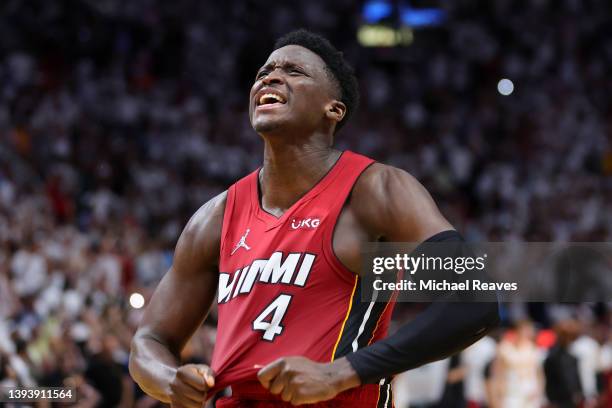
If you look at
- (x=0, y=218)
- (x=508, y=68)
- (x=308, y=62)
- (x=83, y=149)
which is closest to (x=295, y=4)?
(x=508, y=68)

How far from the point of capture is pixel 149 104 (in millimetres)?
18328

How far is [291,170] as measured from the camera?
422cm

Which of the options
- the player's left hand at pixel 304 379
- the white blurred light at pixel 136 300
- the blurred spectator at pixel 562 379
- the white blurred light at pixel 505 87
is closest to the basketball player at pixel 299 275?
the player's left hand at pixel 304 379

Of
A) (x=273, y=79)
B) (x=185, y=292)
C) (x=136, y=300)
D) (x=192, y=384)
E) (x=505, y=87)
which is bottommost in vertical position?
(x=192, y=384)

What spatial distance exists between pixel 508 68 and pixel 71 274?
11.8 metres

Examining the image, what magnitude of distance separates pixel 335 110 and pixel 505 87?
17.2 m

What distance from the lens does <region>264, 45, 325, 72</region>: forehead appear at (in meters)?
4.29

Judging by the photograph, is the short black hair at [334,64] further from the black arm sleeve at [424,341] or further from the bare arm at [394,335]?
the black arm sleeve at [424,341]

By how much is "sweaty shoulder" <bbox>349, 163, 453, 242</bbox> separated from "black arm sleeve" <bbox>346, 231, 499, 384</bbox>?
31 centimetres

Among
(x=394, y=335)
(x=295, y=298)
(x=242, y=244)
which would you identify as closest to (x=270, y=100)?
(x=242, y=244)

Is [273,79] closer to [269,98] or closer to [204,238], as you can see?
[269,98]

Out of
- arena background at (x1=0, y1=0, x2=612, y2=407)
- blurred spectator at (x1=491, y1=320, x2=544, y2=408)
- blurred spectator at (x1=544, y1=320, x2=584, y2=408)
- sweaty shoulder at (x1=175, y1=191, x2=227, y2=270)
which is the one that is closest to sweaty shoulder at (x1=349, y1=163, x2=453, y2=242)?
sweaty shoulder at (x1=175, y1=191, x2=227, y2=270)

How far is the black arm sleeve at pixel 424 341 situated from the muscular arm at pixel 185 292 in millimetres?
968

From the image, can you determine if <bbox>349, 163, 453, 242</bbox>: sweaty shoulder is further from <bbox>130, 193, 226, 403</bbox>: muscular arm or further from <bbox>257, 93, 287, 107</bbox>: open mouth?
<bbox>130, 193, 226, 403</bbox>: muscular arm
